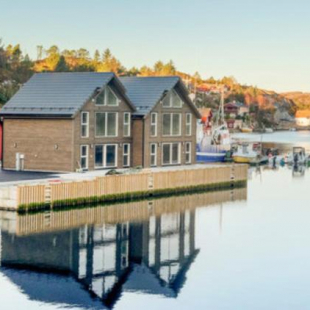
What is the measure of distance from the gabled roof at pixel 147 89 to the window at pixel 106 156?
3.82 m

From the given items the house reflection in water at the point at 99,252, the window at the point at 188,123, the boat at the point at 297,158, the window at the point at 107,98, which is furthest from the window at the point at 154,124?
the boat at the point at 297,158

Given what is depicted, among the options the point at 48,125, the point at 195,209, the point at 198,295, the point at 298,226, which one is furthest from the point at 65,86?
the point at 198,295

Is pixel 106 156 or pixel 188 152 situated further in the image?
pixel 188 152

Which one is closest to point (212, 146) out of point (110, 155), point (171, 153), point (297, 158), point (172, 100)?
point (297, 158)

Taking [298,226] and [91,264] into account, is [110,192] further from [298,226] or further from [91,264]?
[91,264]

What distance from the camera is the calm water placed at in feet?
107

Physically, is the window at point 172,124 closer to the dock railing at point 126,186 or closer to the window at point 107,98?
the dock railing at point 126,186

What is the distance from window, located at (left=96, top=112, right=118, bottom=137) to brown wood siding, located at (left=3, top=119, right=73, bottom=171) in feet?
10.6

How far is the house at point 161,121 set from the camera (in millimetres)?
68125

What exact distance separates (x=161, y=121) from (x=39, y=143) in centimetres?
1095

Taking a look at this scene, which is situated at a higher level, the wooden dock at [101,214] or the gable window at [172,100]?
the gable window at [172,100]

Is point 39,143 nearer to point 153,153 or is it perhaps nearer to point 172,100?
point 153,153

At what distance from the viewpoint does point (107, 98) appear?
6519 cm

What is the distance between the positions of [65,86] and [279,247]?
26.7 metres
